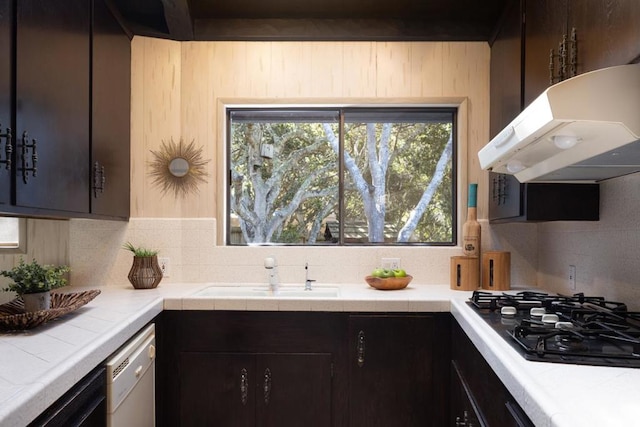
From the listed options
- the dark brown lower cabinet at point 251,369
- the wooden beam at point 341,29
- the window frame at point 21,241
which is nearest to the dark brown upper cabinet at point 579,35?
the wooden beam at point 341,29

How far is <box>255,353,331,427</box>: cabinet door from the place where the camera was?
6.71 ft

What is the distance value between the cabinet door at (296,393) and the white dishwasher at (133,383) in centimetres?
49

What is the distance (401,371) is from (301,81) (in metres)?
1.71

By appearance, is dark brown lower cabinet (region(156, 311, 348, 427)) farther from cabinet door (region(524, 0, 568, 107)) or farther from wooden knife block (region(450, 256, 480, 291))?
cabinet door (region(524, 0, 568, 107))

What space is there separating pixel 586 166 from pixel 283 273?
1.65 meters

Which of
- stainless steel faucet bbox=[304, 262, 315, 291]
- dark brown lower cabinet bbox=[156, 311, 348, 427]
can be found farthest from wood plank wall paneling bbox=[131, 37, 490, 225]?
dark brown lower cabinet bbox=[156, 311, 348, 427]

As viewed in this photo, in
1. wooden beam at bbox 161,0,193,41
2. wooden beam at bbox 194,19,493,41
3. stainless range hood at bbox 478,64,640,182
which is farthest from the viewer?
wooden beam at bbox 194,19,493,41

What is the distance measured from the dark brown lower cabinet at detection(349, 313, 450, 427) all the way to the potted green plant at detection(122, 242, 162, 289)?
113cm

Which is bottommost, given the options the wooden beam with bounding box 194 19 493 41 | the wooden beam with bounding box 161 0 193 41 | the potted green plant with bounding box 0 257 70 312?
the potted green plant with bounding box 0 257 70 312

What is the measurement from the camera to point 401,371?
2025mm

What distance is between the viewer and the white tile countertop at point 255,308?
82 cm

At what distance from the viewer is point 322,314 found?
2.06 m

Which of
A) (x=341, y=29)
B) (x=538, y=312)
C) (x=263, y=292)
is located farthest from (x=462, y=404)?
(x=341, y=29)

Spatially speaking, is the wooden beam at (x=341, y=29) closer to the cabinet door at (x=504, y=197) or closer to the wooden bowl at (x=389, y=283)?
the cabinet door at (x=504, y=197)
